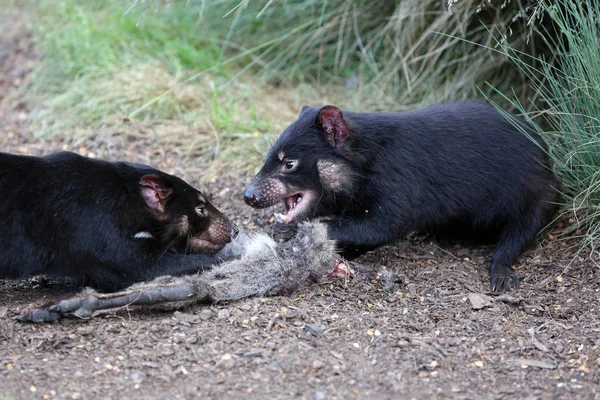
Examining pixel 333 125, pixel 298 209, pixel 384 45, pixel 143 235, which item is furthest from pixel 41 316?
pixel 384 45

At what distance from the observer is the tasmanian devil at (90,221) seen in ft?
13.5

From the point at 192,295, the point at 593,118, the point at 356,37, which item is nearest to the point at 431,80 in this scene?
the point at 356,37

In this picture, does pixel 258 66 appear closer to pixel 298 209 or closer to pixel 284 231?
pixel 284 231

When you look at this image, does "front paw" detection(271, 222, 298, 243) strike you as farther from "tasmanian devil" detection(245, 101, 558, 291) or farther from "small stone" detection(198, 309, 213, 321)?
"small stone" detection(198, 309, 213, 321)

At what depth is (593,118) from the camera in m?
4.62

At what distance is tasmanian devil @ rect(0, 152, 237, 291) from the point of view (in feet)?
13.5

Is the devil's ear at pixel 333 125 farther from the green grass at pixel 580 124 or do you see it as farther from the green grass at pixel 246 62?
the green grass at pixel 246 62

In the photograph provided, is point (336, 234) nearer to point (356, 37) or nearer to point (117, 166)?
point (117, 166)

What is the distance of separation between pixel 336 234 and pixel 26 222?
1.72 metres

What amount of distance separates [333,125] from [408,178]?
552 mm

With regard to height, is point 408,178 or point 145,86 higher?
point 145,86

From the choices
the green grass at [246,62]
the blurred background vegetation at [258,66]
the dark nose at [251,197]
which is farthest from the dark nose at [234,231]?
the green grass at [246,62]

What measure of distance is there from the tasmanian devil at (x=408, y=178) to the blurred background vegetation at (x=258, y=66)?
17.1 inches

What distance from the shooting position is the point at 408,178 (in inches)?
188
